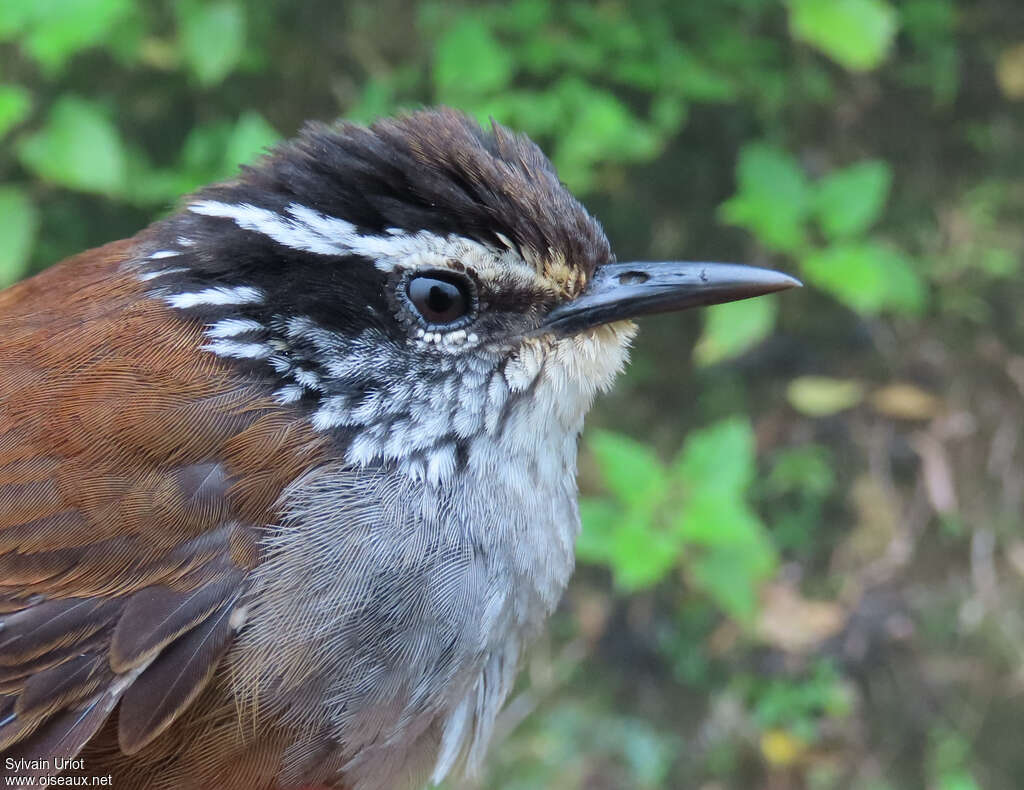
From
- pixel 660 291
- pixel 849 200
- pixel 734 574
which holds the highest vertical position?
pixel 849 200

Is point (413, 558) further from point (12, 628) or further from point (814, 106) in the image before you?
point (814, 106)

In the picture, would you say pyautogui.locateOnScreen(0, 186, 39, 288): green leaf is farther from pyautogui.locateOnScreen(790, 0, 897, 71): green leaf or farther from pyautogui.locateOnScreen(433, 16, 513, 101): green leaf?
pyautogui.locateOnScreen(790, 0, 897, 71): green leaf

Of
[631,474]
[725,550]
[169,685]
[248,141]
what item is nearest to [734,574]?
[725,550]

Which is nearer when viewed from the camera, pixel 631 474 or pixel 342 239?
pixel 342 239

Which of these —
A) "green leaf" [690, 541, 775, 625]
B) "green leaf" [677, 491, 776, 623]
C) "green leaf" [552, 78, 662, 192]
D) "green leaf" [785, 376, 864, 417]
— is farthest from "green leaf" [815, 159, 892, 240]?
"green leaf" [690, 541, 775, 625]

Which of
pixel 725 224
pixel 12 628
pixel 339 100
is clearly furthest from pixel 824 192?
pixel 12 628

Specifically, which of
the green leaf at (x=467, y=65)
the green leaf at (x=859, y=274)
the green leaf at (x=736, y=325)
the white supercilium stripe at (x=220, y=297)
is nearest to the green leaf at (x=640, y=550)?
the green leaf at (x=736, y=325)

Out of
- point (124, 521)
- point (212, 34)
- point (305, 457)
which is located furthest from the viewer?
point (212, 34)

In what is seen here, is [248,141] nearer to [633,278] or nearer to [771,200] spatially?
[633,278]
